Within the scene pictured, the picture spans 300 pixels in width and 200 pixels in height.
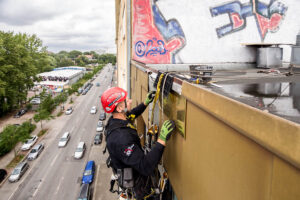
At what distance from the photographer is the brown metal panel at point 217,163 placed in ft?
4.28

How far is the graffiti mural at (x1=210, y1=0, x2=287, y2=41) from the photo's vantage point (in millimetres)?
7711

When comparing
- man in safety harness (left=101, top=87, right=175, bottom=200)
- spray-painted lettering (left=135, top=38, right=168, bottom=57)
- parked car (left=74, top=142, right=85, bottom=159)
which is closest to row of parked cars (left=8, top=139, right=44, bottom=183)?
parked car (left=74, top=142, right=85, bottom=159)

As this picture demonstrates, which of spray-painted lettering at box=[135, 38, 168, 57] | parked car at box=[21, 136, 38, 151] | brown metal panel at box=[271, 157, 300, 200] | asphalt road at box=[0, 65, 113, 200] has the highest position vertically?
spray-painted lettering at box=[135, 38, 168, 57]

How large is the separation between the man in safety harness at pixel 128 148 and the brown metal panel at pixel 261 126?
1122 millimetres

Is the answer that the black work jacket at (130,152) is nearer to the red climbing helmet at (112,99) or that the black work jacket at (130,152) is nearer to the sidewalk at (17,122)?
the red climbing helmet at (112,99)

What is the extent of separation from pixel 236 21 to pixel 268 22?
56.0 inches

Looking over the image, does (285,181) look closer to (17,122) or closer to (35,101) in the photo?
(17,122)

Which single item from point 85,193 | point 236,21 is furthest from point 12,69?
point 236,21

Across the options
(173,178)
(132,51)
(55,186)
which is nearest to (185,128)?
(173,178)

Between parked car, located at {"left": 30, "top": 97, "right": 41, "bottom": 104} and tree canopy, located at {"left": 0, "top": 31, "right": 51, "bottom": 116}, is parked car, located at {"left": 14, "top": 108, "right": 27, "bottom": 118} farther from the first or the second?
parked car, located at {"left": 30, "top": 97, "right": 41, "bottom": 104}

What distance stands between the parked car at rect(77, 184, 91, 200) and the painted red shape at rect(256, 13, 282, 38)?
14.1 meters

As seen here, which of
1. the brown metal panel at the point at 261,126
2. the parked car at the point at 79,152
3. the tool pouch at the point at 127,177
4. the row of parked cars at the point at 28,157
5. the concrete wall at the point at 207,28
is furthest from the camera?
the parked car at the point at 79,152

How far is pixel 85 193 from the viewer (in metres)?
14.2

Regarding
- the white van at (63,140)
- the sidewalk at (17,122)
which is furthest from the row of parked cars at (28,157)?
the white van at (63,140)
